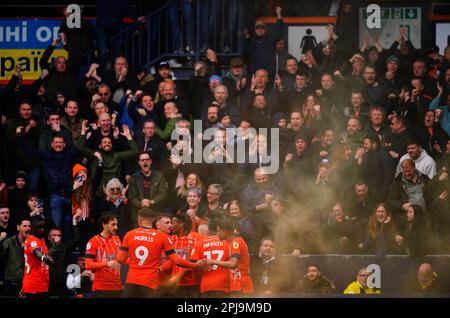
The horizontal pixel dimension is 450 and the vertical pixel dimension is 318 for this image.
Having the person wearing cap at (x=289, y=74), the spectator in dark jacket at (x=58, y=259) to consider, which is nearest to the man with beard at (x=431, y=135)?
the person wearing cap at (x=289, y=74)

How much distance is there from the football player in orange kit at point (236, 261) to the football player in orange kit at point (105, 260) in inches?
52.7

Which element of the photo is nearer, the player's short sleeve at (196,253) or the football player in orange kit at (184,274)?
the player's short sleeve at (196,253)

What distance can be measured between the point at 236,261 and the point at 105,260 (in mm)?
1667

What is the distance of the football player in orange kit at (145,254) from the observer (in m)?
14.4

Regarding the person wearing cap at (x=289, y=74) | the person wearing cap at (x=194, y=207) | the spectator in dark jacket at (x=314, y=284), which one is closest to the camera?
the spectator in dark jacket at (x=314, y=284)

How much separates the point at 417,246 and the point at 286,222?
1818 mm

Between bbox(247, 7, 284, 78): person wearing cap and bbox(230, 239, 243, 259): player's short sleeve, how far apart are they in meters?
4.92

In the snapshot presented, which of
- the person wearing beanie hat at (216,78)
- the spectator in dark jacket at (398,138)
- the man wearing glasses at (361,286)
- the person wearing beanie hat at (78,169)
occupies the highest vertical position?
the person wearing beanie hat at (216,78)

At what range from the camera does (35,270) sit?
15.8 metres

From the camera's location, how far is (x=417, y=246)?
16.1 metres

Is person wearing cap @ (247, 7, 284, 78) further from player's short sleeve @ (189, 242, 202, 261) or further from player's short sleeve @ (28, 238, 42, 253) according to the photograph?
player's short sleeve @ (28, 238, 42, 253)

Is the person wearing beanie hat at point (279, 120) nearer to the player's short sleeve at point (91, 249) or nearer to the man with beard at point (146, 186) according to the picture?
the man with beard at point (146, 186)

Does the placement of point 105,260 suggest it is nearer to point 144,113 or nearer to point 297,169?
point 144,113

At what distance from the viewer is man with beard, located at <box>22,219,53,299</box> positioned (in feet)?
51.6
